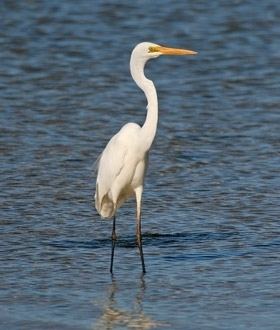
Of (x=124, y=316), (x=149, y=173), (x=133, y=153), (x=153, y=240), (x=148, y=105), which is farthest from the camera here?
(x=149, y=173)

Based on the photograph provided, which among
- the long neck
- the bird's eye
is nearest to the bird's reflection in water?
the long neck

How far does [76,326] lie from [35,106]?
7.62m

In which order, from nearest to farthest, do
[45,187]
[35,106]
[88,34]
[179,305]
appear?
[179,305] → [45,187] → [35,106] → [88,34]

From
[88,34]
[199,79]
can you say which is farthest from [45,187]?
[88,34]

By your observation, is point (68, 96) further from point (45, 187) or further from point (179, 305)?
point (179, 305)

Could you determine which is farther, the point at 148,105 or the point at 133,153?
the point at 133,153

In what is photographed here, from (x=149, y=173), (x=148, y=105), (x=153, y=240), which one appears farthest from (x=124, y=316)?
(x=149, y=173)

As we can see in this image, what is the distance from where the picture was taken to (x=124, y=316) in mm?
7562

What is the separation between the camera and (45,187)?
1115 cm

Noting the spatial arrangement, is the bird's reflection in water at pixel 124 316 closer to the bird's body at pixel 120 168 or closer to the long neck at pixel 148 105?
the bird's body at pixel 120 168

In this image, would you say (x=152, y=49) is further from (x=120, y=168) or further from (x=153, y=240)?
(x=153, y=240)

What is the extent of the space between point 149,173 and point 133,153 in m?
2.77

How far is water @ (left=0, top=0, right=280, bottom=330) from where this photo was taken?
7891mm

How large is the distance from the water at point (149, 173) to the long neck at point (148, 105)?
0.91 meters
